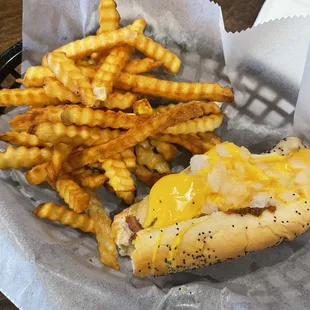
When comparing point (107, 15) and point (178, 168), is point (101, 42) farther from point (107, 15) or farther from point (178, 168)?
point (178, 168)

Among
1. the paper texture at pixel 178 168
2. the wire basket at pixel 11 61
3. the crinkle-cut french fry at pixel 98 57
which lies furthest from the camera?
the wire basket at pixel 11 61

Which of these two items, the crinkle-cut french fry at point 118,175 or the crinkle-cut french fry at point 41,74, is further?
the crinkle-cut french fry at point 41,74

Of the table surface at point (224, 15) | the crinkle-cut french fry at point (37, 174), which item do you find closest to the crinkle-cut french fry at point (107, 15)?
the crinkle-cut french fry at point (37, 174)

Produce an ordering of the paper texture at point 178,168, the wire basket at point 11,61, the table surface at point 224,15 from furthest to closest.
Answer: the table surface at point 224,15 < the wire basket at point 11,61 < the paper texture at point 178,168

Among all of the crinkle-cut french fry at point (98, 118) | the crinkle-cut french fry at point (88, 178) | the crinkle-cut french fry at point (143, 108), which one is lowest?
the crinkle-cut french fry at point (88, 178)

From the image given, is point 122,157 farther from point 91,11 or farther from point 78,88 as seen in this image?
point 91,11

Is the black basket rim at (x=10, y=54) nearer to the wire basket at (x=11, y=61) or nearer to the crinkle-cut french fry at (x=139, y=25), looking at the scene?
the wire basket at (x=11, y=61)

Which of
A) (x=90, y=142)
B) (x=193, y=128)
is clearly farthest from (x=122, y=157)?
(x=193, y=128)
